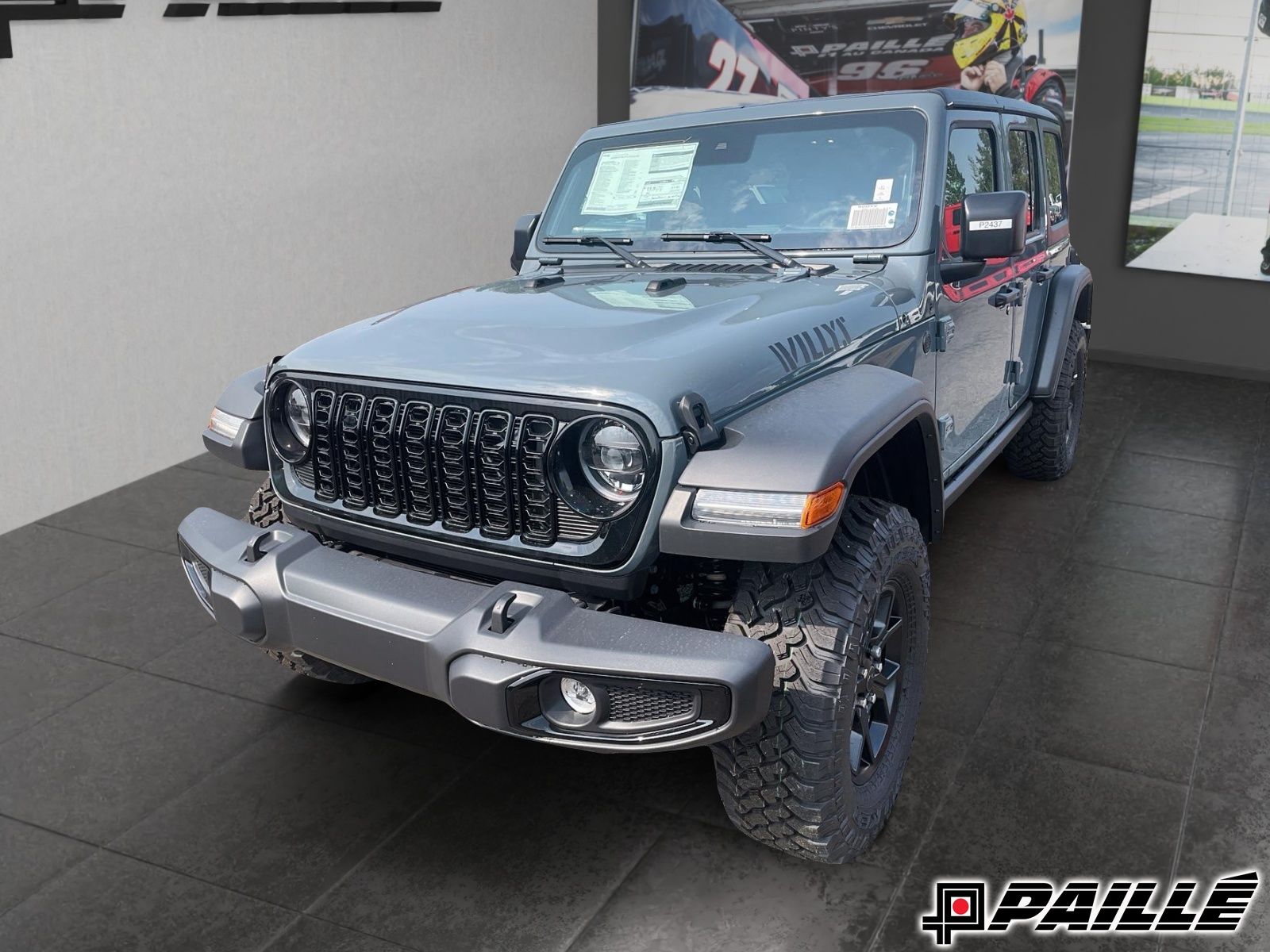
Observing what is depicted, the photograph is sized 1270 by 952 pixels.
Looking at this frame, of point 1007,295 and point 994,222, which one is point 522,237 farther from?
point 1007,295

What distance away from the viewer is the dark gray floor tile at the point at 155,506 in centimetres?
492

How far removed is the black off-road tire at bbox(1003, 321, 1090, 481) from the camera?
205 inches

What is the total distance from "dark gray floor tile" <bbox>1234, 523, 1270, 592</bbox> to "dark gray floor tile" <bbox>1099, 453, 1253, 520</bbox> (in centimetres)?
17

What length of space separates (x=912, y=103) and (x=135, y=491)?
151 inches

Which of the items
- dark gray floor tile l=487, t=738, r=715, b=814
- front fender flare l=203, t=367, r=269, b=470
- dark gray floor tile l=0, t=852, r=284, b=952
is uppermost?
front fender flare l=203, t=367, r=269, b=470

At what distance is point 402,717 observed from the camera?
341 centimetres

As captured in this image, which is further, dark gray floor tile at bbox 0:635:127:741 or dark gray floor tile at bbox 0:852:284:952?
dark gray floor tile at bbox 0:635:127:741

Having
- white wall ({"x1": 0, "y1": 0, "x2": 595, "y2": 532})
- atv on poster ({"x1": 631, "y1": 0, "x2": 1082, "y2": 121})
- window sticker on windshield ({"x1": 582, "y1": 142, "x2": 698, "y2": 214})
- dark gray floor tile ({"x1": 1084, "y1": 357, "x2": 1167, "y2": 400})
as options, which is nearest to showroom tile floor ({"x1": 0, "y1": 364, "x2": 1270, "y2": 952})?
white wall ({"x1": 0, "y1": 0, "x2": 595, "y2": 532})

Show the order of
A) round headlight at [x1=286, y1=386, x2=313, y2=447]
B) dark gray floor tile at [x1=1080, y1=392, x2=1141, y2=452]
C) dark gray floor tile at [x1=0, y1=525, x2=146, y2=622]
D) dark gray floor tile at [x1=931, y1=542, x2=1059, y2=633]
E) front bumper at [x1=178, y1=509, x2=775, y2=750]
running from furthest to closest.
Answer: dark gray floor tile at [x1=1080, y1=392, x2=1141, y2=452], dark gray floor tile at [x1=0, y1=525, x2=146, y2=622], dark gray floor tile at [x1=931, y1=542, x2=1059, y2=633], round headlight at [x1=286, y1=386, x2=313, y2=447], front bumper at [x1=178, y1=509, x2=775, y2=750]

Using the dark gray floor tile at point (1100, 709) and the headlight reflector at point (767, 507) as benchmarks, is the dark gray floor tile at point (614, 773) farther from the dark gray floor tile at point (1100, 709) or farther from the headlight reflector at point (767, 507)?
the headlight reflector at point (767, 507)

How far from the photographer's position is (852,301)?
3094 mm

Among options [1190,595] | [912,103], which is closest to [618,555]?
[912,103]

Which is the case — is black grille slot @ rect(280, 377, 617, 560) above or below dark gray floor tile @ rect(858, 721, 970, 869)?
above

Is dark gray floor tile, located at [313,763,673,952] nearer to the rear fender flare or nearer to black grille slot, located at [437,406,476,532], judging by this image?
black grille slot, located at [437,406,476,532]
